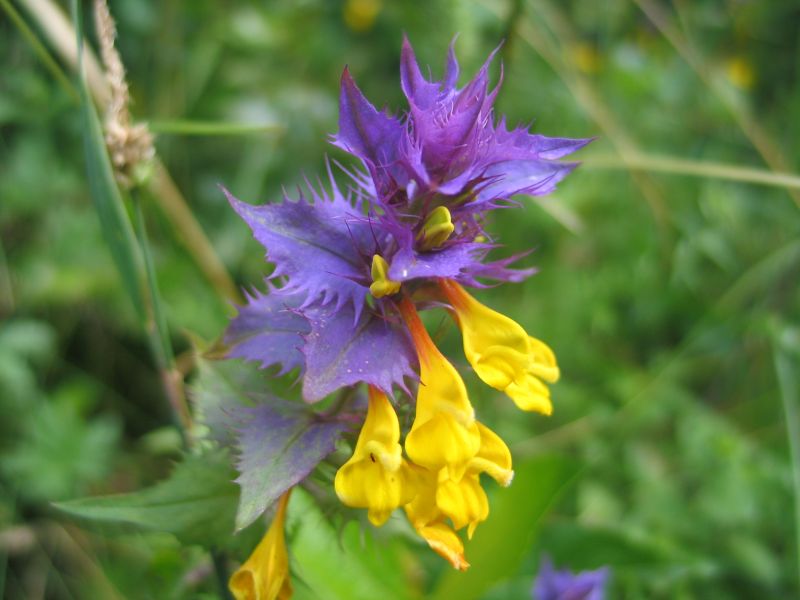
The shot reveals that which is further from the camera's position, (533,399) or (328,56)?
(328,56)

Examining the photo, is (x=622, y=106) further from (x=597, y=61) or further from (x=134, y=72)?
(x=134, y=72)

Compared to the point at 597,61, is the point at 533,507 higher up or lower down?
lower down

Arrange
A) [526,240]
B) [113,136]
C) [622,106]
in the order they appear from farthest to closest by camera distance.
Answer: [622,106], [526,240], [113,136]

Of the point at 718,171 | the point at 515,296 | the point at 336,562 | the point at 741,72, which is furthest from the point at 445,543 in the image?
the point at 741,72

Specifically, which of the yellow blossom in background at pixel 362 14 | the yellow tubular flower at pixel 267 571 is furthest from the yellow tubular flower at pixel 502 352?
the yellow blossom in background at pixel 362 14

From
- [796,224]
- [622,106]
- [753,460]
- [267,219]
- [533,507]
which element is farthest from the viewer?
[622,106]

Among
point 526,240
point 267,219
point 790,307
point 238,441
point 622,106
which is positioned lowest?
point 790,307

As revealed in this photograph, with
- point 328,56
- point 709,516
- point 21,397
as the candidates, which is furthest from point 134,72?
point 709,516

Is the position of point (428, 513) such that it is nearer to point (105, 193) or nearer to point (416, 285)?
point (416, 285)
